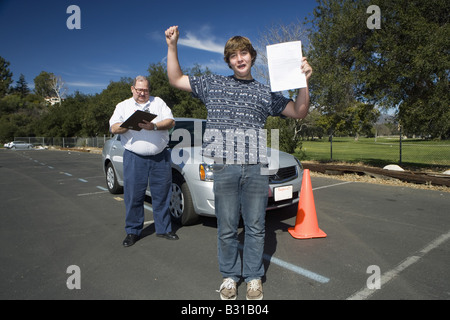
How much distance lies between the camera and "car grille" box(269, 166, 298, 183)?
13.2 ft

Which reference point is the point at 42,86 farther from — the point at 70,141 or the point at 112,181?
the point at 112,181

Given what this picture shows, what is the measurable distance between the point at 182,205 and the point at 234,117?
2255 millimetres

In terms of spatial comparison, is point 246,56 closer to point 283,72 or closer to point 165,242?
point 283,72

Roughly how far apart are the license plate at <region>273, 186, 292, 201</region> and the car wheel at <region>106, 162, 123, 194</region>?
3.73 m

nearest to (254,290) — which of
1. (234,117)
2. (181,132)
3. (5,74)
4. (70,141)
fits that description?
(234,117)

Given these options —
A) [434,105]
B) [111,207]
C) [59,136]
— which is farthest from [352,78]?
[59,136]

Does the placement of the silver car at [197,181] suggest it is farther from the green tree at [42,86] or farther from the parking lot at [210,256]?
the green tree at [42,86]

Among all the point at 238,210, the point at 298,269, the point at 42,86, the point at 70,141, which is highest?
the point at 42,86

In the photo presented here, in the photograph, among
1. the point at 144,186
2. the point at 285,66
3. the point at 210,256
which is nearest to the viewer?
the point at 285,66

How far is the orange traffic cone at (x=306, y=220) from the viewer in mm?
3780

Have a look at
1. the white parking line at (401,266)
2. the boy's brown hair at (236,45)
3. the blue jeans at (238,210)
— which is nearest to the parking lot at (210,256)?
the white parking line at (401,266)

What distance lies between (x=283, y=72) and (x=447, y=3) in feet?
28.5

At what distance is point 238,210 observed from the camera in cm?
233

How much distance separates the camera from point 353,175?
28.1 ft
